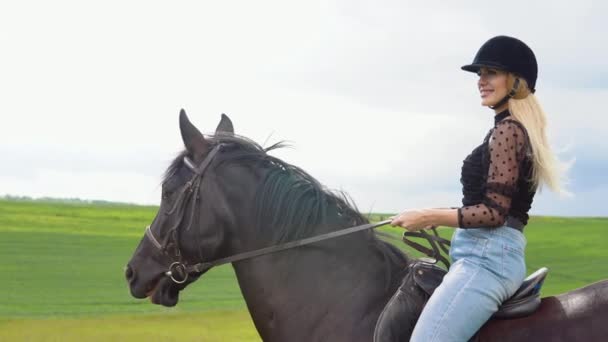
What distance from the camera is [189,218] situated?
15.3ft

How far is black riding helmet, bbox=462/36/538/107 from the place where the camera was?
428 cm

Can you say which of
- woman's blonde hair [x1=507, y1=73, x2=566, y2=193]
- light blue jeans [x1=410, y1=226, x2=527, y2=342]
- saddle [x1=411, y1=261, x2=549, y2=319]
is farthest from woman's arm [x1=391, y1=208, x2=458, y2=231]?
woman's blonde hair [x1=507, y1=73, x2=566, y2=193]

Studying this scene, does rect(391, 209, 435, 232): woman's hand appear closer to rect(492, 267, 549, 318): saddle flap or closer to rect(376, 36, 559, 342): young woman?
rect(376, 36, 559, 342): young woman

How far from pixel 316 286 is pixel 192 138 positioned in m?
1.21

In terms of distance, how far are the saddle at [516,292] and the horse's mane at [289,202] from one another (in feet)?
1.12

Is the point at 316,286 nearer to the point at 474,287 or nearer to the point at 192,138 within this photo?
the point at 474,287

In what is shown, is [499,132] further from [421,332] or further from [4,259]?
[4,259]

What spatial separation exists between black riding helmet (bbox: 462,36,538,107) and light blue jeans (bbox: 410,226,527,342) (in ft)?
2.62

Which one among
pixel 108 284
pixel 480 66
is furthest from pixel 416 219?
pixel 108 284

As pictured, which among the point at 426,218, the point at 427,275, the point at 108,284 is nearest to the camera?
the point at 426,218

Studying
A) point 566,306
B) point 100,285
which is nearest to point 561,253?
point 100,285

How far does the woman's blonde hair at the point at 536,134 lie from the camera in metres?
4.08

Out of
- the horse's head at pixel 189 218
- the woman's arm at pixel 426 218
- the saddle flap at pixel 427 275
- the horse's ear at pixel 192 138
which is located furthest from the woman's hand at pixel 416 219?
the horse's ear at pixel 192 138

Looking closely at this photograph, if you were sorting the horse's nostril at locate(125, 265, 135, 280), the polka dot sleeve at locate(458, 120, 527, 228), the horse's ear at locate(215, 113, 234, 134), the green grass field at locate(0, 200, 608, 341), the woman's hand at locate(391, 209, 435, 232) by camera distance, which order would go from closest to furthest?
the polka dot sleeve at locate(458, 120, 527, 228) < the woman's hand at locate(391, 209, 435, 232) < the horse's nostril at locate(125, 265, 135, 280) < the horse's ear at locate(215, 113, 234, 134) < the green grass field at locate(0, 200, 608, 341)
